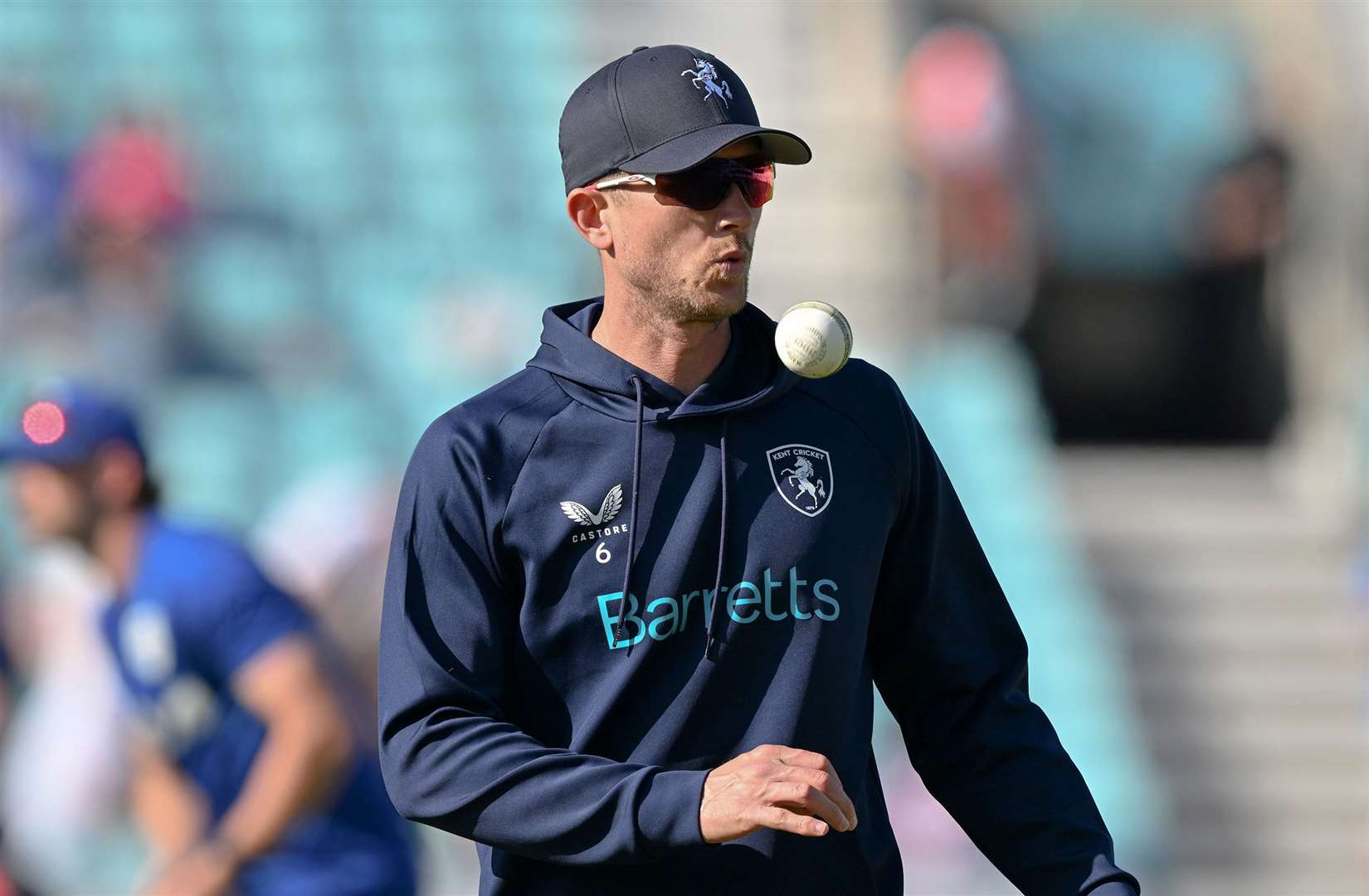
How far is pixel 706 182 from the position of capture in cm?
242

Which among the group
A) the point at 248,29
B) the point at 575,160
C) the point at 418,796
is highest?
the point at 248,29

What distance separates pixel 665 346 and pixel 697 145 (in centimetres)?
29

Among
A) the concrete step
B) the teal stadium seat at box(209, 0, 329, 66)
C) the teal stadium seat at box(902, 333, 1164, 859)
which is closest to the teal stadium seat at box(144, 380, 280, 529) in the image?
the teal stadium seat at box(209, 0, 329, 66)

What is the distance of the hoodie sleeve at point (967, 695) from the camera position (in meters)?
2.50

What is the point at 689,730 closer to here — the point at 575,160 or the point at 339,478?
the point at 575,160

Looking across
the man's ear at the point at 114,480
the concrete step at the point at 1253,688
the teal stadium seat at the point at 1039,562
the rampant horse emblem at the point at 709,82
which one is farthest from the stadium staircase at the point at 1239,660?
the rampant horse emblem at the point at 709,82

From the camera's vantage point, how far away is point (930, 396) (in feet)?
33.0

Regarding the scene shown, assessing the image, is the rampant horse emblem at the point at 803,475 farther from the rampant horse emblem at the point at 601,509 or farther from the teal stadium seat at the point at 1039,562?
the teal stadium seat at the point at 1039,562

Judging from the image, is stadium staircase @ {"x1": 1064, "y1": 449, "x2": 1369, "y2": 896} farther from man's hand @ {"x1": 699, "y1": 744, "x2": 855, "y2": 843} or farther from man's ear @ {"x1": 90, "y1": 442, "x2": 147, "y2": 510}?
man's hand @ {"x1": 699, "y1": 744, "x2": 855, "y2": 843}

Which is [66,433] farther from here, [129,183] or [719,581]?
[129,183]

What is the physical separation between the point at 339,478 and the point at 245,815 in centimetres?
500

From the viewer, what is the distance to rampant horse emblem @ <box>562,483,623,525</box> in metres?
2.39

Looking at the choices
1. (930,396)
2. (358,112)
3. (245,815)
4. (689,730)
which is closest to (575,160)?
(689,730)

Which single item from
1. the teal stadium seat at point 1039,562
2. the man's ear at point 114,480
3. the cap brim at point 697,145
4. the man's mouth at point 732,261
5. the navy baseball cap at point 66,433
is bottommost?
the teal stadium seat at point 1039,562
